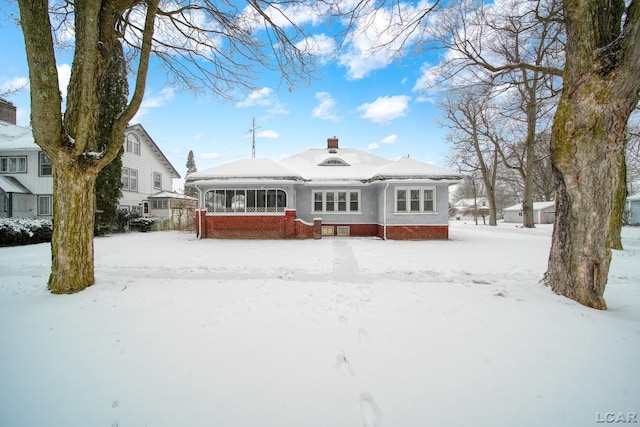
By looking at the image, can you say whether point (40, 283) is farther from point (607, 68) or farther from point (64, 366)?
point (607, 68)

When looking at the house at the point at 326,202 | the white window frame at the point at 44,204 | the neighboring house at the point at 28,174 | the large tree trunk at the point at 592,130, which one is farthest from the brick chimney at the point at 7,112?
the large tree trunk at the point at 592,130

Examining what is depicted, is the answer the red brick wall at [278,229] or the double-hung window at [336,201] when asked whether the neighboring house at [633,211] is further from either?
the double-hung window at [336,201]

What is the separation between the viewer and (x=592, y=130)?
3.96m

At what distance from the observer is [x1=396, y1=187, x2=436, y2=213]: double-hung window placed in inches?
550

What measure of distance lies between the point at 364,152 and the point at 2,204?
82.3 ft

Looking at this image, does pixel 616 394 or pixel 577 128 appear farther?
pixel 577 128

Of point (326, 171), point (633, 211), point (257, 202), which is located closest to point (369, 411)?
point (257, 202)

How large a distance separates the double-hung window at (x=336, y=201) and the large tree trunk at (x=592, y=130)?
36.9 ft

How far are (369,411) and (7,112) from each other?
34007mm

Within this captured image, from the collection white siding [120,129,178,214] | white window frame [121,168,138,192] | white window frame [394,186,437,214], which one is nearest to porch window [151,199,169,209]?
white siding [120,129,178,214]

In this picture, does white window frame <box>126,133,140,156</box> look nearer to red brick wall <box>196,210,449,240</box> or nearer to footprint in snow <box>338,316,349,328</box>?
red brick wall <box>196,210,449,240</box>

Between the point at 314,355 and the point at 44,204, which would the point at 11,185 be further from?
the point at 314,355

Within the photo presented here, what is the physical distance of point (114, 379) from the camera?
96.3 inches

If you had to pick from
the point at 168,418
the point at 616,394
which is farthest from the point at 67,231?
the point at 616,394
